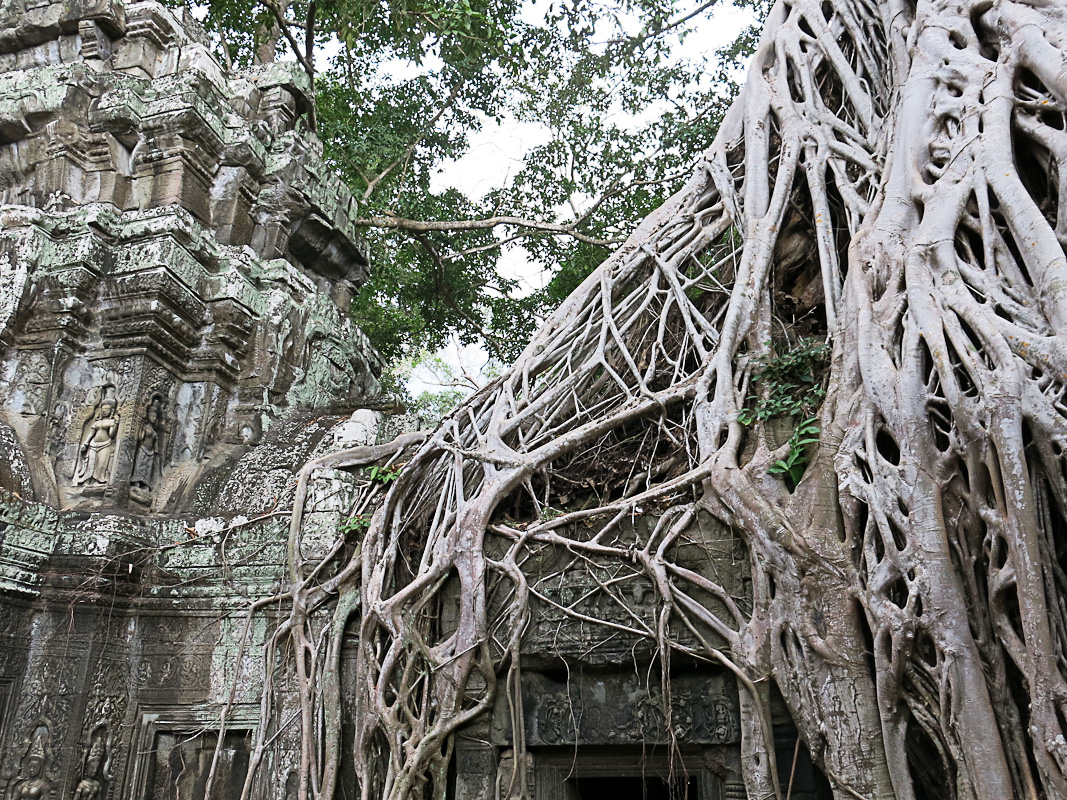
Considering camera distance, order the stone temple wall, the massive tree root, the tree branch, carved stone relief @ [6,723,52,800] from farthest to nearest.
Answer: the tree branch < the stone temple wall < carved stone relief @ [6,723,52,800] < the massive tree root

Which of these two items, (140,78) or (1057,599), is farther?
(140,78)

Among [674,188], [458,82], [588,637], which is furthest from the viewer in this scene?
[458,82]

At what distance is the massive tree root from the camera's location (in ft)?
9.20

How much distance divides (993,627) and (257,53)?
8843mm

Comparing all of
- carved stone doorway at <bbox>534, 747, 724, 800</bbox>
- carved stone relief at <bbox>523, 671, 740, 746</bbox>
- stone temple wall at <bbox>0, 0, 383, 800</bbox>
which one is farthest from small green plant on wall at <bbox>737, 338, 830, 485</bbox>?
stone temple wall at <bbox>0, 0, 383, 800</bbox>

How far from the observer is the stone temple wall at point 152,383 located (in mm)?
3762

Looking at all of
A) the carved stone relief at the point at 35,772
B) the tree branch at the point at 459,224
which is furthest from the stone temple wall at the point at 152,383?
the tree branch at the point at 459,224

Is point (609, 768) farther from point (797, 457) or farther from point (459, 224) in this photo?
point (459, 224)

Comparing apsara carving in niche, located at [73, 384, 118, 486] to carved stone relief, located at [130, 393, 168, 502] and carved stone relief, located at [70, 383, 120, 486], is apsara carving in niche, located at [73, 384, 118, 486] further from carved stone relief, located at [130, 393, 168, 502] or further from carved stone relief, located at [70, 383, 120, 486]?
carved stone relief, located at [130, 393, 168, 502]

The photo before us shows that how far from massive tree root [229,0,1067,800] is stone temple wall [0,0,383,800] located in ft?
2.16

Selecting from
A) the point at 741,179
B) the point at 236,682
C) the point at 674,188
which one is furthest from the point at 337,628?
the point at 674,188

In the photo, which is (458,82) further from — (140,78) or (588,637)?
(588,637)

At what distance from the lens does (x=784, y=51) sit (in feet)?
15.6

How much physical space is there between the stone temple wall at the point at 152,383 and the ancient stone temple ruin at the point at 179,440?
13 mm
